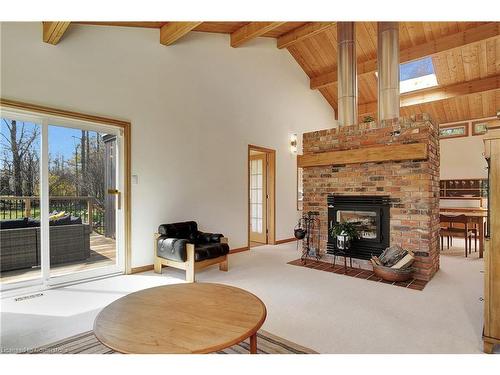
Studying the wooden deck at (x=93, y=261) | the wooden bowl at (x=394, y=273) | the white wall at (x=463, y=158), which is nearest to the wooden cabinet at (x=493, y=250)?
the wooden bowl at (x=394, y=273)

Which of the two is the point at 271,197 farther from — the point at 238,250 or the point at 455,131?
the point at 455,131

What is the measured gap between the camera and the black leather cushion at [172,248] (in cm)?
368

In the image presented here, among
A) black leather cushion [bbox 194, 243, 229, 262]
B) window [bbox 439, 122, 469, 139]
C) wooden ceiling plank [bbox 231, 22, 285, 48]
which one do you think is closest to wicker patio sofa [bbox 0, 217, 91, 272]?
black leather cushion [bbox 194, 243, 229, 262]

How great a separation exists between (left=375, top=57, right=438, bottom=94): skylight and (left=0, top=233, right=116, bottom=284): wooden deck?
21.2 ft

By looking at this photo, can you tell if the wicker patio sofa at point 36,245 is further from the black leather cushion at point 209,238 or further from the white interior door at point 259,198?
the white interior door at point 259,198

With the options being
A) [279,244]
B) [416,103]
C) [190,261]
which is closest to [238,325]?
[190,261]

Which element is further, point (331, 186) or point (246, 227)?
point (246, 227)

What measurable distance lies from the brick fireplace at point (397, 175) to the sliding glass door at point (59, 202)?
307 cm

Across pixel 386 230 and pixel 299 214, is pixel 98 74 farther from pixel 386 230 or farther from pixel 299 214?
pixel 299 214

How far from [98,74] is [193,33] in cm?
187

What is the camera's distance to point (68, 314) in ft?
8.55

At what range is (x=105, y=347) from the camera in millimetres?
2010

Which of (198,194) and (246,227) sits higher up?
(198,194)

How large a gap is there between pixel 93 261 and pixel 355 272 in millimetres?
3570
